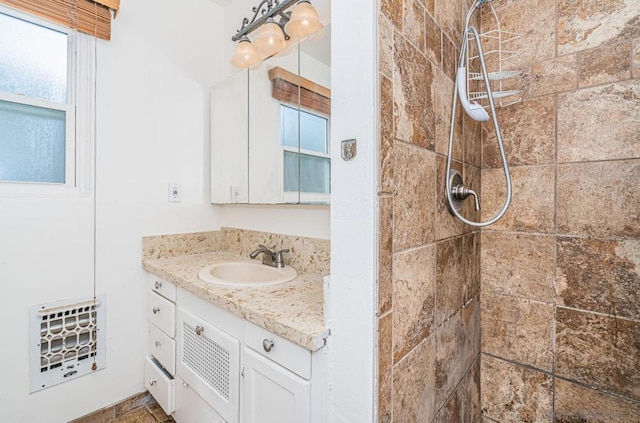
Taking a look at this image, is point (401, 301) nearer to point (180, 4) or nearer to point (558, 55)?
point (558, 55)

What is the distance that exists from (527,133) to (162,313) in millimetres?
1964

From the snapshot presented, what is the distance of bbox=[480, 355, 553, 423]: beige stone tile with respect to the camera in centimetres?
→ 126

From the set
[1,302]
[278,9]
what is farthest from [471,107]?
[1,302]

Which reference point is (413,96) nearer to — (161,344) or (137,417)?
(161,344)

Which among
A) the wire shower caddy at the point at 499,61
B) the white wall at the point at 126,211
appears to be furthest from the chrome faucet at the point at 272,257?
the wire shower caddy at the point at 499,61

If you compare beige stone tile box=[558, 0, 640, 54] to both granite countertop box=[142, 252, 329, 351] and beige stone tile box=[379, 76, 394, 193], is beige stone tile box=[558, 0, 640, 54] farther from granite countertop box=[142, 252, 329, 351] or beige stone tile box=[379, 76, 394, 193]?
granite countertop box=[142, 252, 329, 351]

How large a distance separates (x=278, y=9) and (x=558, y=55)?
132 centimetres

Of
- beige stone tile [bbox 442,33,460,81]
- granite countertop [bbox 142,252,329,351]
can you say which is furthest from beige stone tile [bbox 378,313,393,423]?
beige stone tile [bbox 442,33,460,81]

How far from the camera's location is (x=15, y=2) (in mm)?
1324

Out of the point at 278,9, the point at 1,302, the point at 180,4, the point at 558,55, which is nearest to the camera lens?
the point at 558,55

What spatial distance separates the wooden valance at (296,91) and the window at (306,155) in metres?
0.04

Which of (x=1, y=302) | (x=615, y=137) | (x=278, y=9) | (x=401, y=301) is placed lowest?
(x=1, y=302)

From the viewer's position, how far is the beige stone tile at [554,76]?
3.86 feet

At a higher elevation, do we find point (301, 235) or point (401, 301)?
point (301, 235)
